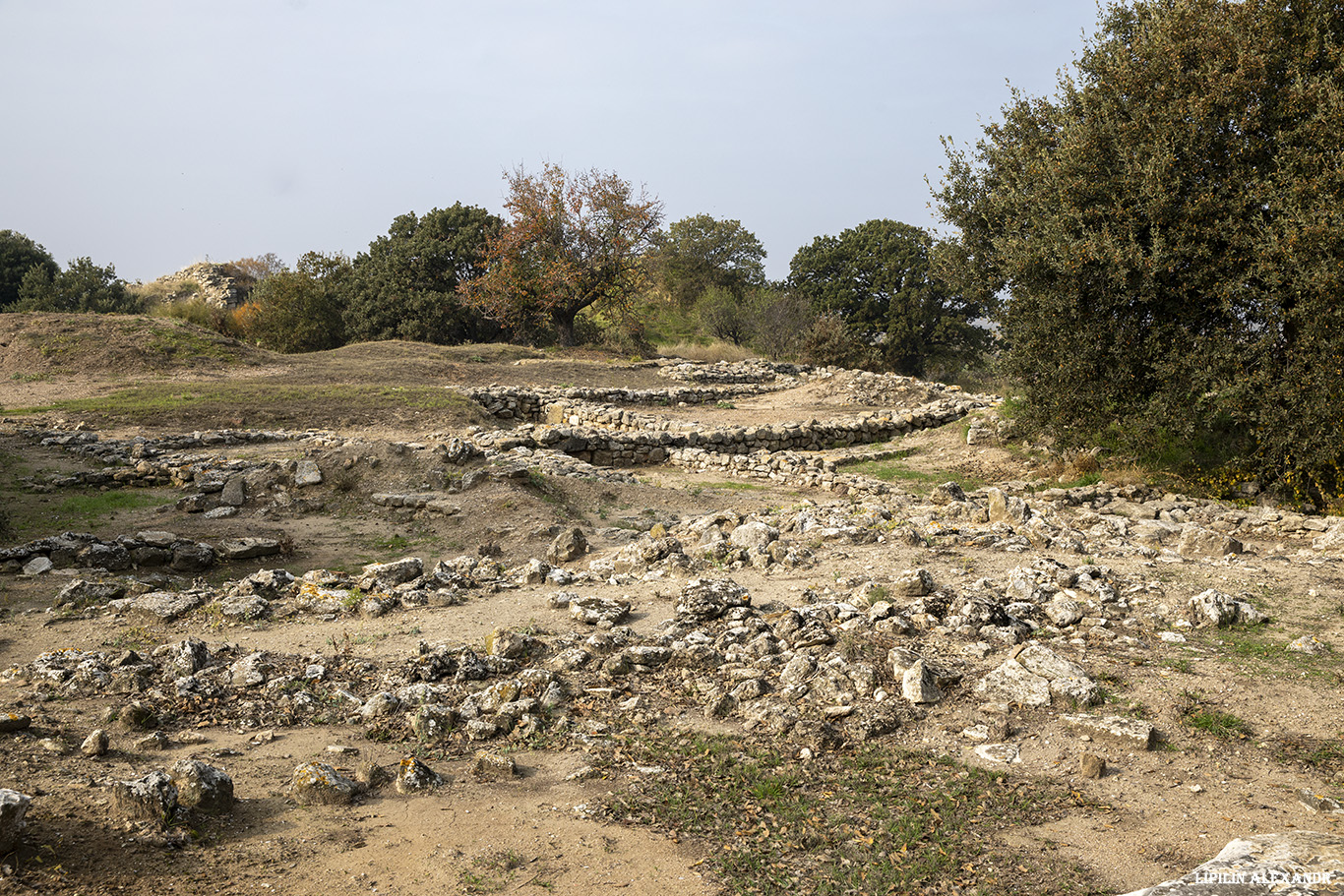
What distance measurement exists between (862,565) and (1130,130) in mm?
8435

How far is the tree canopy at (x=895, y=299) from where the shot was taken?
1757 inches

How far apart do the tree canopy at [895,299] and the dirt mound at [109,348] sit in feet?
99.7

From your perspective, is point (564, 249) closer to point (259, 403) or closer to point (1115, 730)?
point (259, 403)

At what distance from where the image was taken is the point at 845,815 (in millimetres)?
4000

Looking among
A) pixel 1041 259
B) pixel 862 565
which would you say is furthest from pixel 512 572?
pixel 1041 259

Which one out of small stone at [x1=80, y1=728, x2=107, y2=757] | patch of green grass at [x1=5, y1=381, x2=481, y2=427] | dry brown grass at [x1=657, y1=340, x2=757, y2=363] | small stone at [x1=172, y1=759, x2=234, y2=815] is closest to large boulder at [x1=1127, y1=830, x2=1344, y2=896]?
small stone at [x1=172, y1=759, x2=234, y2=815]

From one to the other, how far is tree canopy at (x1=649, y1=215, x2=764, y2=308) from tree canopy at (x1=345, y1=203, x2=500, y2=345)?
51.4 feet

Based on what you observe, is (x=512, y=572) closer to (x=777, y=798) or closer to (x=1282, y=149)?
(x=777, y=798)

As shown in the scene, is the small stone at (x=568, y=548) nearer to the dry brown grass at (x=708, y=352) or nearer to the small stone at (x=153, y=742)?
the small stone at (x=153, y=742)

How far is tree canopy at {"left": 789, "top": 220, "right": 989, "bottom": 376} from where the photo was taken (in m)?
44.6

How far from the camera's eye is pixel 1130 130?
11523 mm

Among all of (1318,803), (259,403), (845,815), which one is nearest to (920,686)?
(845,815)

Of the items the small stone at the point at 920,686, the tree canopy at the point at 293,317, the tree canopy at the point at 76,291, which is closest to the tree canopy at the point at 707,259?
the tree canopy at the point at 293,317

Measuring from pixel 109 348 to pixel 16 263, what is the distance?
19644 mm
